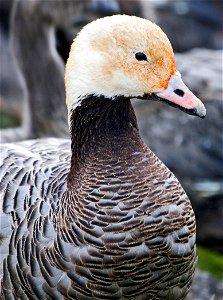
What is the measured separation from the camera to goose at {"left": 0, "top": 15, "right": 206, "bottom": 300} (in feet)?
10.6

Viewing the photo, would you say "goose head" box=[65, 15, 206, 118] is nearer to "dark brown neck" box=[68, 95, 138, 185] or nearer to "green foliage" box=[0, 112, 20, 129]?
"dark brown neck" box=[68, 95, 138, 185]

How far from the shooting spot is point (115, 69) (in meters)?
3.23

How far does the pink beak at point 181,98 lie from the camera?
3170 mm

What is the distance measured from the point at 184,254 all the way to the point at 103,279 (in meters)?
0.30

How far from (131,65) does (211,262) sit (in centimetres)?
244

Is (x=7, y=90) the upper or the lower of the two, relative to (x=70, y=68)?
lower

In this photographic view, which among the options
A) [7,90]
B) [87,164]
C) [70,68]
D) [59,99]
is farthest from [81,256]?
[7,90]

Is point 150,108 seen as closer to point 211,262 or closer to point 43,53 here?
point 43,53

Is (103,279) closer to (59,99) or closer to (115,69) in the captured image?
(115,69)

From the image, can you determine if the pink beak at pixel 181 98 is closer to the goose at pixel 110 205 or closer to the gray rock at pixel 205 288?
the goose at pixel 110 205

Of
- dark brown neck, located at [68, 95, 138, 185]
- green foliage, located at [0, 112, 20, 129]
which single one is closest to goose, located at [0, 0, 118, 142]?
green foliage, located at [0, 112, 20, 129]

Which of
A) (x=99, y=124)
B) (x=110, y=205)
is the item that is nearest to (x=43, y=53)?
(x=99, y=124)

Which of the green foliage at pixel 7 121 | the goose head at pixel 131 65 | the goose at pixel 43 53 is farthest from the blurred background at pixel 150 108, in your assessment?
the goose head at pixel 131 65

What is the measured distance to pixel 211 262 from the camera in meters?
5.42
